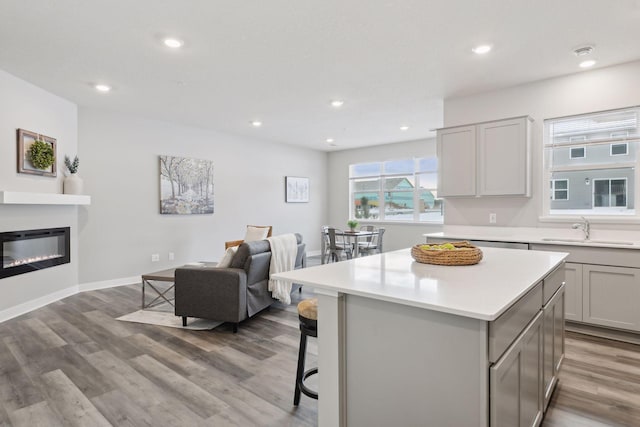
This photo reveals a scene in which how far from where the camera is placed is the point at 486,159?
416 cm

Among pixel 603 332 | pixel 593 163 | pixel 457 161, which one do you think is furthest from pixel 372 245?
pixel 603 332

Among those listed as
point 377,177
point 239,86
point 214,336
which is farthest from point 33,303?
point 377,177

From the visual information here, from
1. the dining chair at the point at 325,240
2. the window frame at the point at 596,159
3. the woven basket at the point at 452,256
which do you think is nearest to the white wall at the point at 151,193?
the dining chair at the point at 325,240

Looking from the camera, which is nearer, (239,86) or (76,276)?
(239,86)

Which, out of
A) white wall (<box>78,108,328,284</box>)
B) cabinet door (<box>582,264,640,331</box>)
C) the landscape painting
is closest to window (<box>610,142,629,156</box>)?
cabinet door (<box>582,264,640,331</box>)

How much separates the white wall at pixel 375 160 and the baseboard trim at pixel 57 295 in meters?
4.91

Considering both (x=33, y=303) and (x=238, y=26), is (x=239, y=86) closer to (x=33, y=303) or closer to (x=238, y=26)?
(x=238, y=26)

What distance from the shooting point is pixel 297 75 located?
151 inches

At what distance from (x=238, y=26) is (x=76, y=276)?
4.20 metres

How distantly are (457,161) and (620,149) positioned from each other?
1.57 metres

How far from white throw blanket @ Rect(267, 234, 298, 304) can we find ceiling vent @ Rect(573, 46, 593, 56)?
343cm

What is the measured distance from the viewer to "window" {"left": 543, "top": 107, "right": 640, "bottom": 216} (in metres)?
3.55

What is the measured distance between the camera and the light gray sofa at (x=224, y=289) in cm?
339

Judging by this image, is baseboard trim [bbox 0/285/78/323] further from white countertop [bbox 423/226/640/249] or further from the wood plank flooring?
white countertop [bbox 423/226/640/249]
